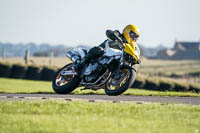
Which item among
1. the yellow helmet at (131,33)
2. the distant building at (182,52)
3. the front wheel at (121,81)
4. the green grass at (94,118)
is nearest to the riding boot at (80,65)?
the front wheel at (121,81)

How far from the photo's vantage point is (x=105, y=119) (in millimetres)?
8844

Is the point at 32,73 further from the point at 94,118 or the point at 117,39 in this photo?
the point at 94,118

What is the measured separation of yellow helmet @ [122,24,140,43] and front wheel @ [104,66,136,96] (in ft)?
2.64

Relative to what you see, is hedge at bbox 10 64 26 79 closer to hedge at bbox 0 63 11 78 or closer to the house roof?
hedge at bbox 0 63 11 78

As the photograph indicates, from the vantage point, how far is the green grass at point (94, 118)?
7.93m

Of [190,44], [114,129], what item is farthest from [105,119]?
[190,44]

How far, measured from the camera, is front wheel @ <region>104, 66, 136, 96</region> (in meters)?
12.3

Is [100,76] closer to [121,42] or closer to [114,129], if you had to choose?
[121,42]

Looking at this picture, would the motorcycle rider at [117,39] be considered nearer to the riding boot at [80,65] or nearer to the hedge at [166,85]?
the riding boot at [80,65]

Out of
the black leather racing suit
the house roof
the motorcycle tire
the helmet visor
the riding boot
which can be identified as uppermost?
the house roof

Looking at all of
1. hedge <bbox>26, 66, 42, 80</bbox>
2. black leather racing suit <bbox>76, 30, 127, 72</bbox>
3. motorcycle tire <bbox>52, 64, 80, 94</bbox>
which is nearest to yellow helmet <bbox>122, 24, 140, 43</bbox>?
black leather racing suit <bbox>76, 30, 127, 72</bbox>

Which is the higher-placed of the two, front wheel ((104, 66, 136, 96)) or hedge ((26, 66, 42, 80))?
hedge ((26, 66, 42, 80))

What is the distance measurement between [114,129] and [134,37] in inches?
215

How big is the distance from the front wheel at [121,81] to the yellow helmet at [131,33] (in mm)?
806
